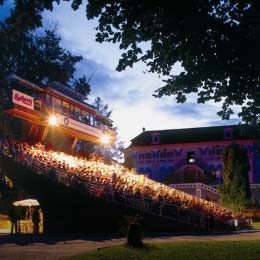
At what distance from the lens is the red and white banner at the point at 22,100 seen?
35812 mm

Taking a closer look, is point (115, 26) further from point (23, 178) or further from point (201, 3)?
point (23, 178)

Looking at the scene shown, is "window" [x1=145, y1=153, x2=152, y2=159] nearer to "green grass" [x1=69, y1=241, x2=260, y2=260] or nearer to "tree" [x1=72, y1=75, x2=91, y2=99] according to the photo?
"tree" [x1=72, y1=75, x2=91, y2=99]

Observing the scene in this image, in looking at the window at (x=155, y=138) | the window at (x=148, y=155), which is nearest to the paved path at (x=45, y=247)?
the window at (x=148, y=155)

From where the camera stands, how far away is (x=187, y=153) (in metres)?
68.3

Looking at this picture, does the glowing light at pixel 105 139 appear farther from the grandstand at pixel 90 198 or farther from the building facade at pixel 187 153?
the building facade at pixel 187 153

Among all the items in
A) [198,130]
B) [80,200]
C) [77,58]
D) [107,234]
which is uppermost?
[77,58]

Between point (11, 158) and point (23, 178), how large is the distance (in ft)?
6.84

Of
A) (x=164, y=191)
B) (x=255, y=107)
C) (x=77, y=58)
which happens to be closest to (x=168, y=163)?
(x=77, y=58)

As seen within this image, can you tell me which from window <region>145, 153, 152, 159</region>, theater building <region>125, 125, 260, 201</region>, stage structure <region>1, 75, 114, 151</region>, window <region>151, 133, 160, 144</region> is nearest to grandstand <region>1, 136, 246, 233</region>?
stage structure <region>1, 75, 114, 151</region>

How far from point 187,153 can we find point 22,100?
120ft

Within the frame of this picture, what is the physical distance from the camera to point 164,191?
1222 inches

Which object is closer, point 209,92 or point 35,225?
point 209,92

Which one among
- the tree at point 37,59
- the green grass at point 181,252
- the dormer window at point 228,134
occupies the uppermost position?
the tree at point 37,59

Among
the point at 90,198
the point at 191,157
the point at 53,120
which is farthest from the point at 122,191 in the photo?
the point at 191,157
